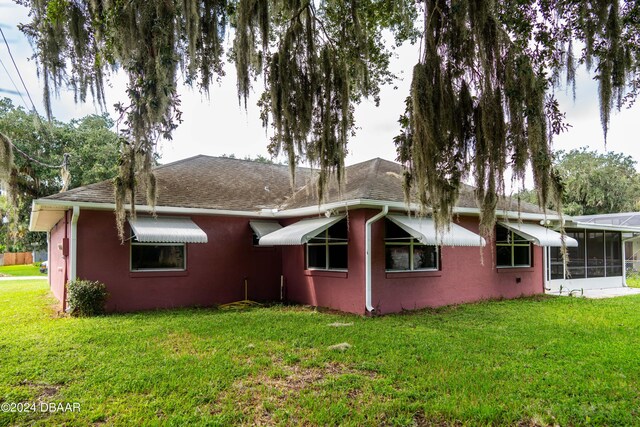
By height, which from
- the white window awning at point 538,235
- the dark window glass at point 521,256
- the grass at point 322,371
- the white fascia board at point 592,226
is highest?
the white fascia board at point 592,226

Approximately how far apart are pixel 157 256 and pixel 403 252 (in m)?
6.80

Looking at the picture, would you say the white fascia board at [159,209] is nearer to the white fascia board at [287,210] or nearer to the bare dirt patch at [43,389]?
the white fascia board at [287,210]

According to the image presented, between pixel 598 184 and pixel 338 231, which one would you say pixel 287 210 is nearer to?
pixel 338 231

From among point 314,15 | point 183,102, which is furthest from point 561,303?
point 183,102

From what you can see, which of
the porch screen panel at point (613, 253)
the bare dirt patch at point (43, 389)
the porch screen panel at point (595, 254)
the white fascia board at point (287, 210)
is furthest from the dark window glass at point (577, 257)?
the bare dirt patch at point (43, 389)

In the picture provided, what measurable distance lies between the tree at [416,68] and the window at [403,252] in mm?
4003

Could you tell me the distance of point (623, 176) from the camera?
3672cm

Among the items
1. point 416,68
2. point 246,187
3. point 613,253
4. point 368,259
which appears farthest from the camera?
point 613,253

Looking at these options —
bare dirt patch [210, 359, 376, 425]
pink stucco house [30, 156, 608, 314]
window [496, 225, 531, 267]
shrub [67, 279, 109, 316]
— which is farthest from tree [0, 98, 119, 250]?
bare dirt patch [210, 359, 376, 425]

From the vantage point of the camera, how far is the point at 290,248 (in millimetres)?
12766

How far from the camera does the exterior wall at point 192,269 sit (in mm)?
10406

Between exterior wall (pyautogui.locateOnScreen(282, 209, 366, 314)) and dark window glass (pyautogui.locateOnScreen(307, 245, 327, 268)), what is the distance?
0.20 meters

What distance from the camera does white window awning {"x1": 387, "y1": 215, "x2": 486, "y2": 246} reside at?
9326 mm

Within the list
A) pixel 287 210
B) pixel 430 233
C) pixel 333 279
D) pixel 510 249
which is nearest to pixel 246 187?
pixel 287 210
